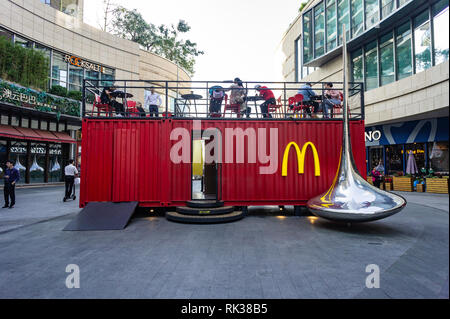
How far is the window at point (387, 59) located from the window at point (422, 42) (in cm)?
185

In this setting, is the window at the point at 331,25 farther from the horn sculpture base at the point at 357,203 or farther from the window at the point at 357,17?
the horn sculpture base at the point at 357,203

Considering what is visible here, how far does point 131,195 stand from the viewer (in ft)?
27.6

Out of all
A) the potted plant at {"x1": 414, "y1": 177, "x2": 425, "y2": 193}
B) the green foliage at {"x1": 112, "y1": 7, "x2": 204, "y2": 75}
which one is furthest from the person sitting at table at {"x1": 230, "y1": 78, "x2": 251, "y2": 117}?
the green foliage at {"x1": 112, "y1": 7, "x2": 204, "y2": 75}

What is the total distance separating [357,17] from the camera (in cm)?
1895

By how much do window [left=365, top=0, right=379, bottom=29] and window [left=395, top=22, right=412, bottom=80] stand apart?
176 cm

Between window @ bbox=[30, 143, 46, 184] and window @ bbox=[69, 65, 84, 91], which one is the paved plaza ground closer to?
window @ bbox=[30, 143, 46, 184]

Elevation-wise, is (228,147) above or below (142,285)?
above

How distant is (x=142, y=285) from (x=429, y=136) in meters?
18.4

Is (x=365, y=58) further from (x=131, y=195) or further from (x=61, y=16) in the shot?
(x=61, y=16)

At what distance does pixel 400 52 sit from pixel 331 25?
685 cm

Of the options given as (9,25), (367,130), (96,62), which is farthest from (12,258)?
(96,62)

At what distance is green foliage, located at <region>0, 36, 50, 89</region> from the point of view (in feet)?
57.7

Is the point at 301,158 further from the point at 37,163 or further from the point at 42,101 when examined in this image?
the point at 37,163
